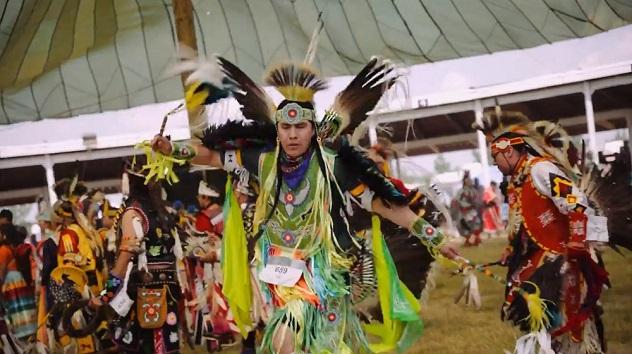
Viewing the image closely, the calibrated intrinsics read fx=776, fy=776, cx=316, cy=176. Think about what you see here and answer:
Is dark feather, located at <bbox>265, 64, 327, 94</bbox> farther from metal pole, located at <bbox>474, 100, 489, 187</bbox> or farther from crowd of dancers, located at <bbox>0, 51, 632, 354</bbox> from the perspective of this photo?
metal pole, located at <bbox>474, 100, 489, 187</bbox>

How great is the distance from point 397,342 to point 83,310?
348 centimetres

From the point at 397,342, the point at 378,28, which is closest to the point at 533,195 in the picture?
the point at 397,342

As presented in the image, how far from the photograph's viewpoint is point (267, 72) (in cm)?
383

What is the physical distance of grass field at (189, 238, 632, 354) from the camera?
19.9 ft

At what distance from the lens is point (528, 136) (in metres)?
4.82

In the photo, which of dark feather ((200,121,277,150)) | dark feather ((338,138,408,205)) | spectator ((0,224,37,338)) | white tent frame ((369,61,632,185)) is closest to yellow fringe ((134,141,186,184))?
dark feather ((200,121,277,150))

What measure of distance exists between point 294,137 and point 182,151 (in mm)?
516

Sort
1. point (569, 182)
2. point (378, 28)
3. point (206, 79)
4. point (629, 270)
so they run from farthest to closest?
point (629, 270) < point (378, 28) < point (569, 182) < point (206, 79)

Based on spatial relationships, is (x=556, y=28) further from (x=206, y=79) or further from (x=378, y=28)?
(x=206, y=79)

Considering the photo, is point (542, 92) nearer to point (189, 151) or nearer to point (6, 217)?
point (6, 217)

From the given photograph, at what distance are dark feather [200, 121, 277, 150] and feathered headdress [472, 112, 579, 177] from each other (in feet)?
5.49

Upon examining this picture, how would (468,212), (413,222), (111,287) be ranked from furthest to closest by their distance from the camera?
1. (468,212)
2. (111,287)
3. (413,222)

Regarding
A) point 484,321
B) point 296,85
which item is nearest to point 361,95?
point 296,85

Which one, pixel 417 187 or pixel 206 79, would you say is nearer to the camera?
pixel 206 79
